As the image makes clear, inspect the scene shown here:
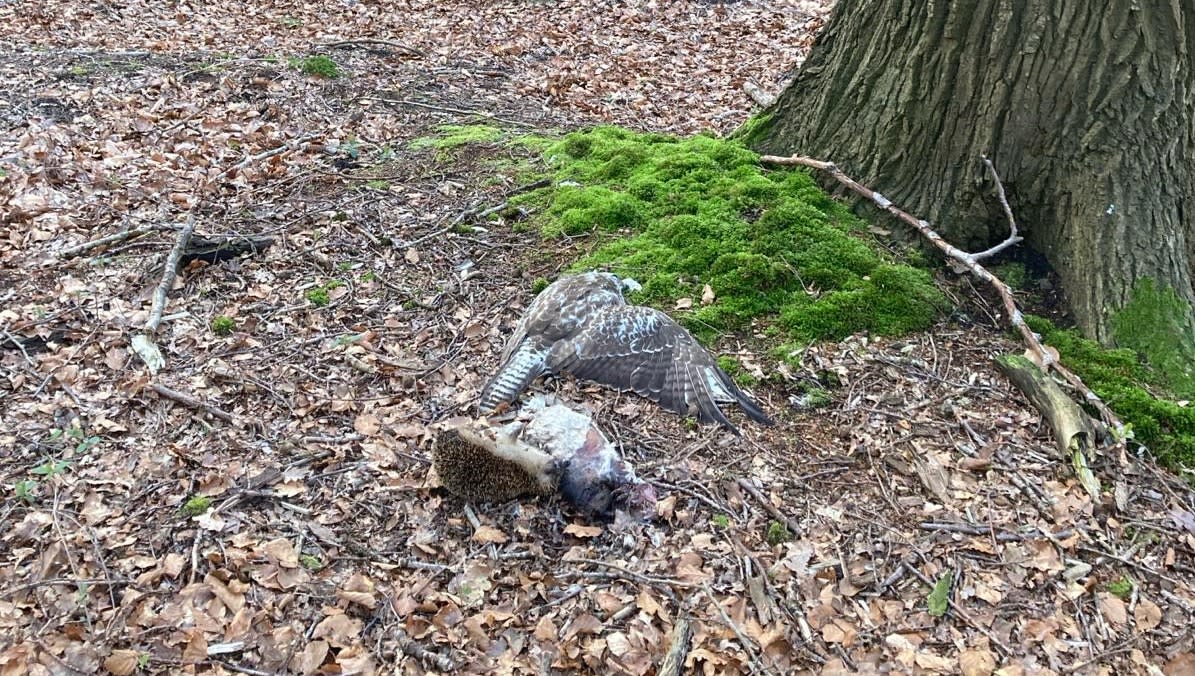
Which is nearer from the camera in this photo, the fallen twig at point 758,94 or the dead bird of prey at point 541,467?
the dead bird of prey at point 541,467

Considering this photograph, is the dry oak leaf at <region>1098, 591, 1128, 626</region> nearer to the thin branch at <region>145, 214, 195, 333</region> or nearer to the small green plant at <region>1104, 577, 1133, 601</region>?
the small green plant at <region>1104, 577, 1133, 601</region>

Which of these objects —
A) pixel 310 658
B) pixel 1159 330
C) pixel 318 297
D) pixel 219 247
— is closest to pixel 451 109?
pixel 219 247

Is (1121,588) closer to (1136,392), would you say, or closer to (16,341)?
(1136,392)

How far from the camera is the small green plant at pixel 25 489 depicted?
363cm

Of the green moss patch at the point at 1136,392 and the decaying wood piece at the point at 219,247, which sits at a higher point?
the green moss patch at the point at 1136,392

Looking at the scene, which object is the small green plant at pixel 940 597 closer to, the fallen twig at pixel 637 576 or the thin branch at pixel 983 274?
the fallen twig at pixel 637 576

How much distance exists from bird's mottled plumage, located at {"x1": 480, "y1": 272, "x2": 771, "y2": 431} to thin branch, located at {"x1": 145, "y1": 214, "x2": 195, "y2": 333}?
2319 mm

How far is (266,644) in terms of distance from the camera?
310 cm

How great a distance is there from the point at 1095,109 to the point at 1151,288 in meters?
1.07

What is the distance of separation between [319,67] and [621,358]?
695 centimetres

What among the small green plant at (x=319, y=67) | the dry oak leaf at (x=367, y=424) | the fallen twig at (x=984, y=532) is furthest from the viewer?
the small green plant at (x=319, y=67)

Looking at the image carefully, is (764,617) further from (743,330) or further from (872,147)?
(872,147)

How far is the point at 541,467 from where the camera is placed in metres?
3.54

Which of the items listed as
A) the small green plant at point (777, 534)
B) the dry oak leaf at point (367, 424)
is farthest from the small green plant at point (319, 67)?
the small green plant at point (777, 534)
